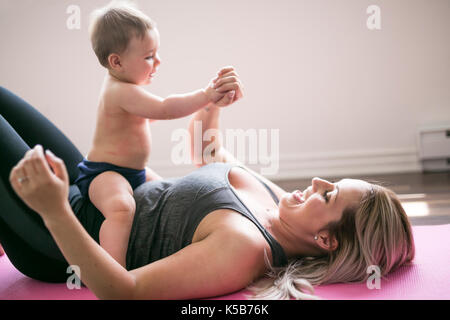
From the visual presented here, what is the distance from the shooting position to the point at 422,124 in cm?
279

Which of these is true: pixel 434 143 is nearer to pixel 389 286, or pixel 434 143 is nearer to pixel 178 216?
pixel 389 286

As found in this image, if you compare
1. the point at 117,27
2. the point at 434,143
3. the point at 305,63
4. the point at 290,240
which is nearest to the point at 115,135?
the point at 117,27

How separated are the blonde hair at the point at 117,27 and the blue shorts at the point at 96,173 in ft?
1.06

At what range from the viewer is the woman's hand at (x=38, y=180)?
772 millimetres

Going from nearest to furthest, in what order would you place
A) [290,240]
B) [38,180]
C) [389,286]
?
[38,180], [389,286], [290,240]

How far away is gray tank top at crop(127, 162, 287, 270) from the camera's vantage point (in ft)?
3.70

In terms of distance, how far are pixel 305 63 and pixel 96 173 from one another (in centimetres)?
185

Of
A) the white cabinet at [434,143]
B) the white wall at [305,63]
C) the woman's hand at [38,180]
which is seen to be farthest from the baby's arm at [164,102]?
the white cabinet at [434,143]

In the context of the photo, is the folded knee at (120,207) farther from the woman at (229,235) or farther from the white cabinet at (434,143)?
the white cabinet at (434,143)

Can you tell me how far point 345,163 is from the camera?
2814mm

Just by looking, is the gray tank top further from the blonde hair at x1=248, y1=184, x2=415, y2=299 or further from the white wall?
the white wall

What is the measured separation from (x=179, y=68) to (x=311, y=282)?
2.03 m
